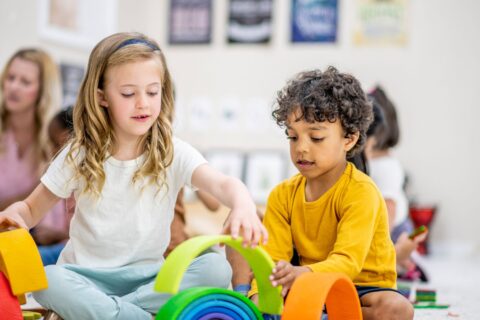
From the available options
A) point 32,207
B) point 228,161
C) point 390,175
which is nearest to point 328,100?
point 32,207

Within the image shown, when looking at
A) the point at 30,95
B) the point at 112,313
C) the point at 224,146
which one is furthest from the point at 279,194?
the point at 224,146

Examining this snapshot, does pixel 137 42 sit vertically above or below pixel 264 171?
above

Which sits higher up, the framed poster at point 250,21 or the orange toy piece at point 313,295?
the framed poster at point 250,21

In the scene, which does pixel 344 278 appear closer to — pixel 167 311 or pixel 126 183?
pixel 167 311

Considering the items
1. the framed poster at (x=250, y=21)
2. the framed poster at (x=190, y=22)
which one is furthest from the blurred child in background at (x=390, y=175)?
the framed poster at (x=190, y=22)

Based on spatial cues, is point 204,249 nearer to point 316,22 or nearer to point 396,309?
point 396,309

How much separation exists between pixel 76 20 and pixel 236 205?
257 centimetres

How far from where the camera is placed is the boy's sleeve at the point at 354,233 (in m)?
1.24

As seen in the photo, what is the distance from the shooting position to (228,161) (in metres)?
3.84

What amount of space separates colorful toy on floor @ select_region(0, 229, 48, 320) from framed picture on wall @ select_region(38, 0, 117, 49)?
6.85 feet

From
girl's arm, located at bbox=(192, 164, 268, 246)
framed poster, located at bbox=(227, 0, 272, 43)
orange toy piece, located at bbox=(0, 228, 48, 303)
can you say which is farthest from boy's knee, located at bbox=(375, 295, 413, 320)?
framed poster, located at bbox=(227, 0, 272, 43)

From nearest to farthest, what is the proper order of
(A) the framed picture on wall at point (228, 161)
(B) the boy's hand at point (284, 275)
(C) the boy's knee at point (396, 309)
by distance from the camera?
(B) the boy's hand at point (284, 275) < (C) the boy's knee at point (396, 309) < (A) the framed picture on wall at point (228, 161)

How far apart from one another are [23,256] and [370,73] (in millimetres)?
2779

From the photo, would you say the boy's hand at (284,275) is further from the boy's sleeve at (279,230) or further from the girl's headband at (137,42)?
the girl's headband at (137,42)
